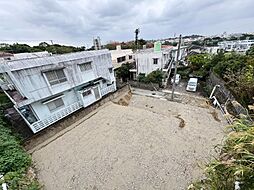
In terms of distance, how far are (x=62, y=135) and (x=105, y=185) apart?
5.21 meters

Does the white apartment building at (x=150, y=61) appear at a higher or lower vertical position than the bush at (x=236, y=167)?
lower

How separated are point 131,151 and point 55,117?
6081 millimetres

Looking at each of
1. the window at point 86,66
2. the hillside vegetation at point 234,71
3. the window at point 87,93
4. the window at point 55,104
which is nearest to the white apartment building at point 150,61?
the hillside vegetation at point 234,71

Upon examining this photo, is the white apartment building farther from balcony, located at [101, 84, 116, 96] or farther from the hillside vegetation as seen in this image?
balcony, located at [101, 84, 116, 96]

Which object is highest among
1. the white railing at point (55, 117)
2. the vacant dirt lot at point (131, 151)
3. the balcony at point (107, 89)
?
the white railing at point (55, 117)

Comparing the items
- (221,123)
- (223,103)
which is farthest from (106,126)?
(223,103)

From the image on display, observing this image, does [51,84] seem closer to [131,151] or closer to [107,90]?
[107,90]

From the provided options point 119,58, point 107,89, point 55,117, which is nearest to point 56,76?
point 55,117

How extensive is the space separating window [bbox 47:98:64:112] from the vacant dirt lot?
2.15m

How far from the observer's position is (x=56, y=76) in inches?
432

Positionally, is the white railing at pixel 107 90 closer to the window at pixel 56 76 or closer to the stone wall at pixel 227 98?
the window at pixel 56 76

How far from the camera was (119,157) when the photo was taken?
819 centimetres

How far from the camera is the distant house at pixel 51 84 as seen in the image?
9102mm

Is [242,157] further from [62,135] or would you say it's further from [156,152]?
[62,135]
